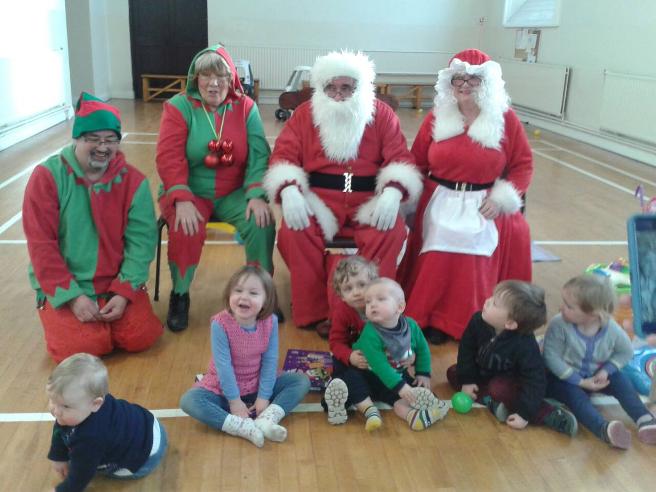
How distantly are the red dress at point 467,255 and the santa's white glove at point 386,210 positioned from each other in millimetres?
250

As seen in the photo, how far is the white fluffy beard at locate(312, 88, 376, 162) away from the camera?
9.59 ft

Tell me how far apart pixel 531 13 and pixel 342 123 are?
8.30 meters

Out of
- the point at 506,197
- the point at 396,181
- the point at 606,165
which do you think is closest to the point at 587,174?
the point at 606,165

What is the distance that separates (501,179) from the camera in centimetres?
301

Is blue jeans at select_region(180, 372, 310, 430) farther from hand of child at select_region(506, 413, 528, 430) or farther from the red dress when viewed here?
the red dress

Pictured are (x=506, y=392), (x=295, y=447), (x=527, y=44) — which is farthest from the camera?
(x=527, y=44)

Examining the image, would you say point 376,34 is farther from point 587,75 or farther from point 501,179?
point 501,179

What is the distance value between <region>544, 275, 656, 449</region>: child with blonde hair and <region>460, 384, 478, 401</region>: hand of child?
259mm

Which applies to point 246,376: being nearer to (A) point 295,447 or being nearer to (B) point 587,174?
(A) point 295,447

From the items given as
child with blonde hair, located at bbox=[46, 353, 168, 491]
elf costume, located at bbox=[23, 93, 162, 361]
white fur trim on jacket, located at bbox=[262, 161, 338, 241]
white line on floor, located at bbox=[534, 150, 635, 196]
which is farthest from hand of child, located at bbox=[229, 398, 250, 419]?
white line on floor, located at bbox=[534, 150, 635, 196]

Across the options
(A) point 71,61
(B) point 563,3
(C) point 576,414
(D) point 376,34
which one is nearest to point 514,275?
(C) point 576,414

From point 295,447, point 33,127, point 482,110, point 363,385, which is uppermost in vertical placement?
point 482,110

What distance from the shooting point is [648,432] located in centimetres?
215

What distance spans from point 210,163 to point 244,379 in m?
1.21
